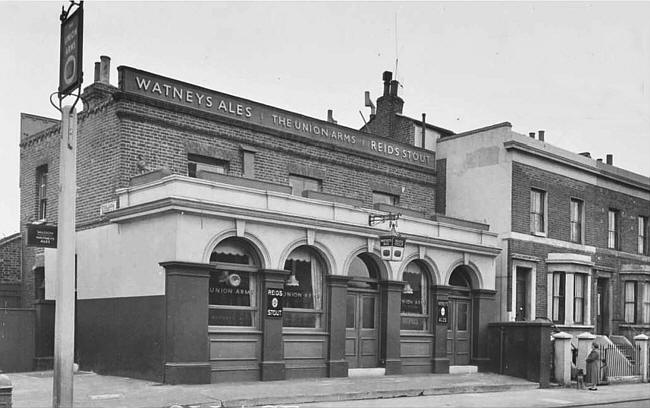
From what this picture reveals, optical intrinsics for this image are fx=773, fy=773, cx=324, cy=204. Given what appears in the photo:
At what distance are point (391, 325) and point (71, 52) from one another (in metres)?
11.7

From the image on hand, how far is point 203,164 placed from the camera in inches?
784

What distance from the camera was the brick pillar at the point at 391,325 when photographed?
20516 mm

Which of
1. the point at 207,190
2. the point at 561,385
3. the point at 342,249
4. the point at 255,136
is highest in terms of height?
the point at 255,136

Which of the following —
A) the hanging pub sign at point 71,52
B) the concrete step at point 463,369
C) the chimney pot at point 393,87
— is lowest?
the concrete step at point 463,369

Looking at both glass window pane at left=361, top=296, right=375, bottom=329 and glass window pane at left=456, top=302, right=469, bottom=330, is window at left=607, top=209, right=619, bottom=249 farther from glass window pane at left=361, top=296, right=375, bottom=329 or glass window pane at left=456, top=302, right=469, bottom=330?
glass window pane at left=361, top=296, right=375, bottom=329

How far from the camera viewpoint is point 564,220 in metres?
26.7

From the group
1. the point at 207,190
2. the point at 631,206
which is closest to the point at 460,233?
the point at 207,190

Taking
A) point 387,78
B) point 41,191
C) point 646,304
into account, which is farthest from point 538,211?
point 41,191

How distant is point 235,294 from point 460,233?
26.6 ft

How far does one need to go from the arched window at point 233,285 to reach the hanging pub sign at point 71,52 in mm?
5996

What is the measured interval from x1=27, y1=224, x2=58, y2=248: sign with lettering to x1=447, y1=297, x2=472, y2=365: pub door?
11941 mm

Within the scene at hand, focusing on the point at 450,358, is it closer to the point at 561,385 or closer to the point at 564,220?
the point at 561,385

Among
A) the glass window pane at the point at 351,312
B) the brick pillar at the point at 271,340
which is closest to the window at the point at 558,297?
the glass window pane at the point at 351,312

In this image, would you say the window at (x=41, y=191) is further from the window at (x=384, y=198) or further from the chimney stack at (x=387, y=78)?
the chimney stack at (x=387, y=78)
